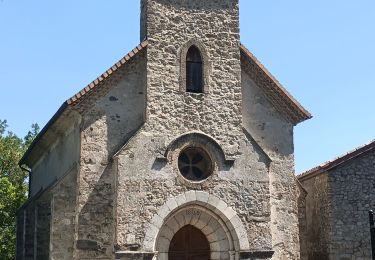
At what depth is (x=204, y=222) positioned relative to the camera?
15.3m

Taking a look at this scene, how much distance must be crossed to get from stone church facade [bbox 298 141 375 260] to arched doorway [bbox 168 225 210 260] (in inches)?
136

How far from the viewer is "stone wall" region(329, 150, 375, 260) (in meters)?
17.2

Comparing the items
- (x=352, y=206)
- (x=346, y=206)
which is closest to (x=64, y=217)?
(x=346, y=206)

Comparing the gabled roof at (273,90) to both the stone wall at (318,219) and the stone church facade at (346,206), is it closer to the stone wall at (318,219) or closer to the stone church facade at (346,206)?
the stone church facade at (346,206)

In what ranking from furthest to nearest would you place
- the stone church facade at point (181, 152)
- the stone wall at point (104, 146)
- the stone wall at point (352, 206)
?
the stone wall at point (352, 206)
the stone church facade at point (181, 152)
the stone wall at point (104, 146)

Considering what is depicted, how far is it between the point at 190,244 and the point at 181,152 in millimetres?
2687

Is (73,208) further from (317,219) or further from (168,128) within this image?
(317,219)

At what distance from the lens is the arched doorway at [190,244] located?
15.4m

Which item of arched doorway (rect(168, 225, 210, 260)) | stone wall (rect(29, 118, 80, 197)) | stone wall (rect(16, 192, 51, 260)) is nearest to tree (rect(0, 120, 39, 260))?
stone wall (rect(29, 118, 80, 197))

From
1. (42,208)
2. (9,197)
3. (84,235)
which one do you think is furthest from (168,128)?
(9,197)

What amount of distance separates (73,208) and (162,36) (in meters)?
5.65

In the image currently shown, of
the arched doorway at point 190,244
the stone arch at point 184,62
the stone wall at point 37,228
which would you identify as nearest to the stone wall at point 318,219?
the arched doorway at point 190,244

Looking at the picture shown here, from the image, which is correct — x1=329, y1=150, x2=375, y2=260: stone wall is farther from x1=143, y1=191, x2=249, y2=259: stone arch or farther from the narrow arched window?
the narrow arched window

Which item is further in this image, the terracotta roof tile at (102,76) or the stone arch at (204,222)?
the terracotta roof tile at (102,76)
